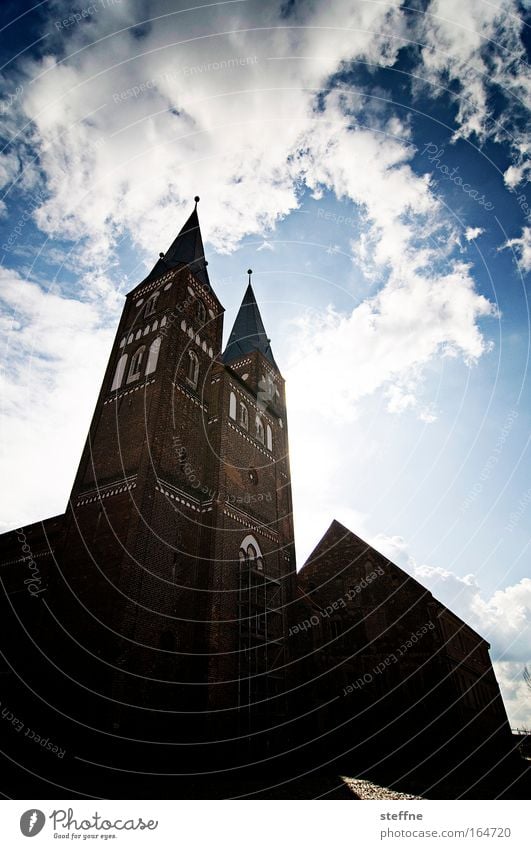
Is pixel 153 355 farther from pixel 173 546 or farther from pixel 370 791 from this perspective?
pixel 370 791

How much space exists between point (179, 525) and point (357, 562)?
10.4 m

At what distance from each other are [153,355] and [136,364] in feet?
3.18

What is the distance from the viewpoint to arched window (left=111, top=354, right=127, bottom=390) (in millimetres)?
16380

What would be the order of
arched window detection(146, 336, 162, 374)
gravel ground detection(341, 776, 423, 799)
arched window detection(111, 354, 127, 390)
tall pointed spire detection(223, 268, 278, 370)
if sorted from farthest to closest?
tall pointed spire detection(223, 268, 278, 370)
arched window detection(111, 354, 127, 390)
arched window detection(146, 336, 162, 374)
gravel ground detection(341, 776, 423, 799)

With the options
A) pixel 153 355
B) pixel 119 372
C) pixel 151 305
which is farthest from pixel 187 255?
pixel 119 372

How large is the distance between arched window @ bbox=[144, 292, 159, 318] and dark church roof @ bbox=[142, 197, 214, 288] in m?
1.35

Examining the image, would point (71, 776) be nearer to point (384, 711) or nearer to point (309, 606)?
point (309, 606)

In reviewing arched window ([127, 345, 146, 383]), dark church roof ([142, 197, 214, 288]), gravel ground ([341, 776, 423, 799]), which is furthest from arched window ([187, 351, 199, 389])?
gravel ground ([341, 776, 423, 799])

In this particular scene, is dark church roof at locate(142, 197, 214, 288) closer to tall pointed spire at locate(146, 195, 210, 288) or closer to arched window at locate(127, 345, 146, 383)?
tall pointed spire at locate(146, 195, 210, 288)

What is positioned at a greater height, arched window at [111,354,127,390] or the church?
arched window at [111,354,127,390]

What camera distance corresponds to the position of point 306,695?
15.5 meters

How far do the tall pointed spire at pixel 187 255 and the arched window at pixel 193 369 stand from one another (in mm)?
4565
